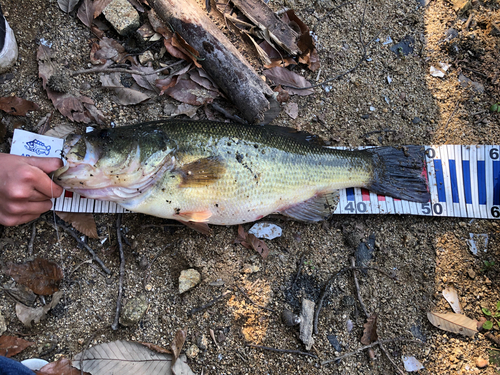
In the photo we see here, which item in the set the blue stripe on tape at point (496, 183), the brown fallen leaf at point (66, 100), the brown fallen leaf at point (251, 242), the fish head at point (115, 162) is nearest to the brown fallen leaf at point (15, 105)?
the brown fallen leaf at point (66, 100)

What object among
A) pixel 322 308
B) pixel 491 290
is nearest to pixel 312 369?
pixel 322 308

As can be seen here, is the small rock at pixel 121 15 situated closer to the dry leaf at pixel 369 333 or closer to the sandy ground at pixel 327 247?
the sandy ground at pixel 327 247

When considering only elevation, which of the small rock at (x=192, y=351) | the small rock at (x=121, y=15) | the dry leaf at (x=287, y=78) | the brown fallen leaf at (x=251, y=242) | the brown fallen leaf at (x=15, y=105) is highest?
the small rock at (x=121, y=15)

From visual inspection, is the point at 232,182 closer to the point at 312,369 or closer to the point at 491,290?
the point at 312,369

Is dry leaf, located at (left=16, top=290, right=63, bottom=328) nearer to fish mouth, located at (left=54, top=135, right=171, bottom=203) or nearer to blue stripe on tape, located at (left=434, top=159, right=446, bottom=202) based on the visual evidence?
fish mouth, located at (left=54, top=135, right=171, bottom=203)

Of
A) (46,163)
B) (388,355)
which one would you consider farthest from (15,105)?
(388,355)
